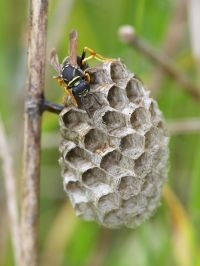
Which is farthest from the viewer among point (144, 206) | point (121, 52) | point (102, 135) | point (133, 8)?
point (121, 52)

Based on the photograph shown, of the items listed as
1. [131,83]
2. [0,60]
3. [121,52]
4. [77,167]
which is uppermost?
[0,60]

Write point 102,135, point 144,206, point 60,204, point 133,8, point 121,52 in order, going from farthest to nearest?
point 60,204 < point 121,52 < point 133,8 < point 144,206 < point 102,135

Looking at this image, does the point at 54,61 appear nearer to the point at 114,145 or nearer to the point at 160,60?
the point at 114,145

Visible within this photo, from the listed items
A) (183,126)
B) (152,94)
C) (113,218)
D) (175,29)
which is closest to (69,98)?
(113,218)

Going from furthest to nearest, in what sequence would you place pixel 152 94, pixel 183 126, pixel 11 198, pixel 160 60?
pixel 152 94 < pixel 183 126 < pixel 160 60 < pixel 11 198

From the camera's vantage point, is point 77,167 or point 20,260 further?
point 20,260

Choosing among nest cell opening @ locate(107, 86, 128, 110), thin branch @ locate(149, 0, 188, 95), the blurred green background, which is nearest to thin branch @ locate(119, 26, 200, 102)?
the blurred green background

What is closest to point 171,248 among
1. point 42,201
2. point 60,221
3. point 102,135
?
point 60,221

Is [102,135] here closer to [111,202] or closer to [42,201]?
[111,202]
